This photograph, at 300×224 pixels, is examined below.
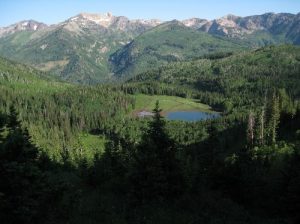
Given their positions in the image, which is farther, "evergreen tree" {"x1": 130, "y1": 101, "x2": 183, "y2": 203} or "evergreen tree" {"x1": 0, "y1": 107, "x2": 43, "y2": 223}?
"evergreen tree" {"x1": 130, "y1": 101, "x2": 183, "y2": 203}

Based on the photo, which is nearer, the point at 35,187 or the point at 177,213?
the point at 35,187

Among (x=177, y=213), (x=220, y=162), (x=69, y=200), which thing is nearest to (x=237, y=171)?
(x=220, y=162)

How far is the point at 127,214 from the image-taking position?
34.9 metres

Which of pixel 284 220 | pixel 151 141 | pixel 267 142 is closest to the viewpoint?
pixel 284 220

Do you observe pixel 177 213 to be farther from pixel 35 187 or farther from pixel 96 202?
pixel 35 187

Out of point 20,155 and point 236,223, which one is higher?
point 20,155

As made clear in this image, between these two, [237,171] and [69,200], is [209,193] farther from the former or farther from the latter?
[69,200]

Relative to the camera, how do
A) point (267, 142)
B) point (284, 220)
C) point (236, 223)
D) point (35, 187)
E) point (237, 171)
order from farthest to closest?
point (267, 142) → point (237, 171) → point (284, 220) → point (236, 223) → point (35, 187)

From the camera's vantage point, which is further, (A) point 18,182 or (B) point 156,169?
(B) point 156,169

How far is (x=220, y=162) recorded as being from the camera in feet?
163

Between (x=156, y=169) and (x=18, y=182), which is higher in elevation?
(x=18, y=182)

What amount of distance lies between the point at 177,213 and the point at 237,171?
47.5ft

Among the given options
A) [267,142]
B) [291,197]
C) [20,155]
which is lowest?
[267,142]

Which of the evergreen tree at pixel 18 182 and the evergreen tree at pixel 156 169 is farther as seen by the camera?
the evergreen tree at pixel 156 169
